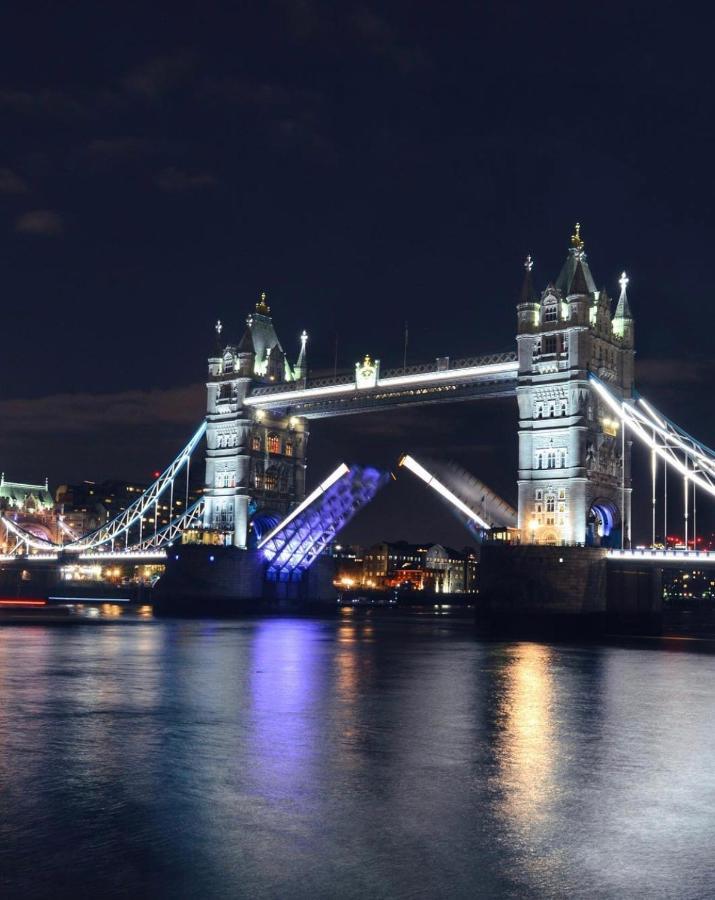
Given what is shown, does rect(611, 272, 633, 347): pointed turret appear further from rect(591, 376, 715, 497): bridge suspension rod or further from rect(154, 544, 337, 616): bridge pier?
rect(154, 544, 337, 616): bridge pier

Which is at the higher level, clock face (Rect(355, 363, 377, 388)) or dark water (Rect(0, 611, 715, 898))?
clock face (Rect(355, 363, 377, 388))

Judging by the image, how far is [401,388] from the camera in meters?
68.6

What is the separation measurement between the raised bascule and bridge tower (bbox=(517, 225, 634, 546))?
0.08m

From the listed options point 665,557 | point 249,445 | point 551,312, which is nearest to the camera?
point 665,557

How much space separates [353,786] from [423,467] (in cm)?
5107

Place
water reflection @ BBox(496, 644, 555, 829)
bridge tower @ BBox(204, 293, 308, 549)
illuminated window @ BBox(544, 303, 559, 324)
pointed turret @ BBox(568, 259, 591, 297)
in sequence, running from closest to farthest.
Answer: water reflection @ BBox(496, 644, 555, 829) → pointed turret @ BBox(568, 259, 591, 297) → illuminated window @ BBox(544, 303, 559, 324) → bridge tower @ BBox(204, 293, 308, 549)

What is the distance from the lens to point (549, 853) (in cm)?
1072

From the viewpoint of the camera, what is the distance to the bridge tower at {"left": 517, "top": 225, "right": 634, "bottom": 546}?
197 feet

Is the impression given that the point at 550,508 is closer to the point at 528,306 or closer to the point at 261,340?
the point at 528,306

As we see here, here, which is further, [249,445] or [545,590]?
[249,445]

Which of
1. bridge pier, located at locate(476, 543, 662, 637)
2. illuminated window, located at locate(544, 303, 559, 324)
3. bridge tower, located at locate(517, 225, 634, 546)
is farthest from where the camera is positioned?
illuminated window, located at locate(544, 303, 559, 324)

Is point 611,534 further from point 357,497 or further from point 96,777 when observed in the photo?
point 96,777

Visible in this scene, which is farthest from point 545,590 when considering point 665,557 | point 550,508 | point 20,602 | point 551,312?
point 20,602

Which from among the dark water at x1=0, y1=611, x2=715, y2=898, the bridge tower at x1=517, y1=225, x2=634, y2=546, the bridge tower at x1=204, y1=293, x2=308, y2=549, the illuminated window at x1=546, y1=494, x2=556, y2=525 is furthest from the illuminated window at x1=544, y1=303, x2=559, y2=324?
the dark water at x1=0, y1=611, x2=715, y2=898
